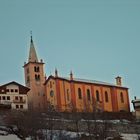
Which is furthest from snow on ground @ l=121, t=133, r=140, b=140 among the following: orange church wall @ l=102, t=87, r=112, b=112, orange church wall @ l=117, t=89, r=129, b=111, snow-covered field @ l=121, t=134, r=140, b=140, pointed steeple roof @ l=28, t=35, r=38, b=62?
pointed steeple roof @ l=28, t=35, r=38, b=62

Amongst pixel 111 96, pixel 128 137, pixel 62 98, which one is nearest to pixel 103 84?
pixel 111 96

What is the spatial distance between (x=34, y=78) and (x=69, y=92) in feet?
42.5

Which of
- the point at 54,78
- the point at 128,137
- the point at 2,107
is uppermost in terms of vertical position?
the point at 54,78

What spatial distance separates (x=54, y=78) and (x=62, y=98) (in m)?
5.14

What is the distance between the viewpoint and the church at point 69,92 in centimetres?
10375

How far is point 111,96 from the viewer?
111688 millimetres

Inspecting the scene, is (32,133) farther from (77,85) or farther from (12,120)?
(77,85)

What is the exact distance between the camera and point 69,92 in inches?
4112

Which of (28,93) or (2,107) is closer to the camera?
(2,107)

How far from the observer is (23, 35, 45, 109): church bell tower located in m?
111

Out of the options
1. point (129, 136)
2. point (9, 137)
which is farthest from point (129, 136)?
point (9, 137)

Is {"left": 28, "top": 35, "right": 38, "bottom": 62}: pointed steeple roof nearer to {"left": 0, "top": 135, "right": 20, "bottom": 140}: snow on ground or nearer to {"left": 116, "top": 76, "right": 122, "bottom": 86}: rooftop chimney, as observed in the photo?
{"left": 116, "top": 76, "right": 122, "bottom": 86}: rooftop chimney

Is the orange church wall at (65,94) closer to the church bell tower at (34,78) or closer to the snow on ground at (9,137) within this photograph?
the church bell tower at (34,78)

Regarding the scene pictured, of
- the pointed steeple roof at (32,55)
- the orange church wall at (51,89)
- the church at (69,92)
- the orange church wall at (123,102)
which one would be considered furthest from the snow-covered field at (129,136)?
the pointed steeple roof at (32,55)
